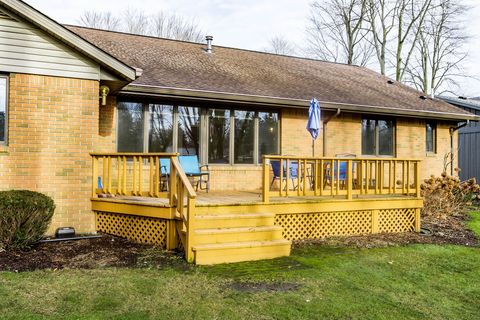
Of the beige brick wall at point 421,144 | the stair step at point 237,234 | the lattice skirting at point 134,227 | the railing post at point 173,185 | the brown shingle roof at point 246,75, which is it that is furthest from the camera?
the beige brick wall at point 421,144

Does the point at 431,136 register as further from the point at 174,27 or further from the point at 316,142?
the point at 174,27

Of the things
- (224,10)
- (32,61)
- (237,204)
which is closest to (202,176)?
(237,204)

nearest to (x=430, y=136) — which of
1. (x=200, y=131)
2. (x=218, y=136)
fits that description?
(x=218, y=136)

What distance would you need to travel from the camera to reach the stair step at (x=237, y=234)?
19.0ft

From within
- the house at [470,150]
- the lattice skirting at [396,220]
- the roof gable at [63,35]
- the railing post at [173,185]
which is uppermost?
the roof gable at [63,35]

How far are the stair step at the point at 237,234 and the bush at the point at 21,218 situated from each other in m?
2.28

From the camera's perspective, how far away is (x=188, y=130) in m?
9.55

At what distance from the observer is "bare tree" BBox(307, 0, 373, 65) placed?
26.7 metres

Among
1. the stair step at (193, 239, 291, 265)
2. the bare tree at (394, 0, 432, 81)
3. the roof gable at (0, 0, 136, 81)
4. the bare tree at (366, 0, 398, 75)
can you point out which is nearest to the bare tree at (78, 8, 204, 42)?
the bare tree at (366, 0, 398, 75)

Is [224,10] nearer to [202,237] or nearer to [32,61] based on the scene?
[32,61]

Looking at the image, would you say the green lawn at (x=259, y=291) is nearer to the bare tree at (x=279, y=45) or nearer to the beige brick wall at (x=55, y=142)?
the beige brick wall at (x=55, y=142)

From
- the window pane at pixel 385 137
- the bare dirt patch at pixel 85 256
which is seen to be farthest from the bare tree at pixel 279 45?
the bare dirt patch at pixel 85 256

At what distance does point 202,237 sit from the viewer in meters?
5.79

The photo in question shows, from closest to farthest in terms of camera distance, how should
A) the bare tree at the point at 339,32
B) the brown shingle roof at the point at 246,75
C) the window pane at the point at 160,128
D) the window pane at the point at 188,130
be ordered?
the window pane at the point at 160,128
the window pane at the point at 188,130
the brown shingle roof at the point at 246,75
the bare tree at the point at 339,32
